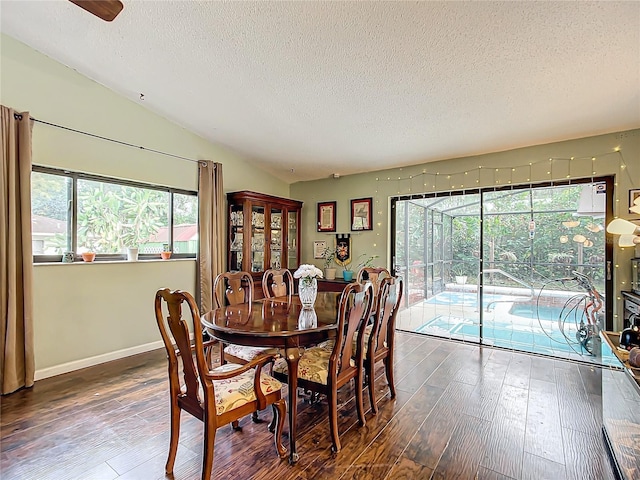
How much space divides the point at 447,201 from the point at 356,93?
2242 mm

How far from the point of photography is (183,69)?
311cm

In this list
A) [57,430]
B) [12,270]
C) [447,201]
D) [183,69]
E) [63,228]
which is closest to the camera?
[57,430]

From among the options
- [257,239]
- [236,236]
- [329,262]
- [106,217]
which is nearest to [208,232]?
[236,236]

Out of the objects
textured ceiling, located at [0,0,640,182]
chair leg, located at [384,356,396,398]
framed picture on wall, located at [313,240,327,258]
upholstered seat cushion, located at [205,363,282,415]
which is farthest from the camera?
framed picture on wall, located at [313,240,327,258]

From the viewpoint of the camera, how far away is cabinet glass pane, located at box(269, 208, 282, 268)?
5.27 m

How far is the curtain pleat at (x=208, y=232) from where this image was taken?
4.42 metres

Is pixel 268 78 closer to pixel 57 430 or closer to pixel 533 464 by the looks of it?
pixel 57 430

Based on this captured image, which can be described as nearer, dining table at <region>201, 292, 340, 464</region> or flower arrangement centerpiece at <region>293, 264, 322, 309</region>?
dining table at <region>201, 292, 340, 464</region>

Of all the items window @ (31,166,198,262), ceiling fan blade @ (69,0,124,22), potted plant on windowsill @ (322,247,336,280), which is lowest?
potted plant on windowsill @ (322,247,336,280)

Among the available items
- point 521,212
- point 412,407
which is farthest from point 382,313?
point 521,212

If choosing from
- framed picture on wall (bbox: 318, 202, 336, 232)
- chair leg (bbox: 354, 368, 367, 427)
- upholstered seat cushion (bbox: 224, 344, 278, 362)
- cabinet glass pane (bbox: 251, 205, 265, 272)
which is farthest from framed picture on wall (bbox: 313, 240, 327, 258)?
chair leg (bbox: 354, 368, 367, 427)

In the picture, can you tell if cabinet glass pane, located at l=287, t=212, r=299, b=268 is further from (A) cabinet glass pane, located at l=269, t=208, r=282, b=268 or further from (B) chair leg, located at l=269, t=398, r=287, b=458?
(B) chair leg, located at l=269, t=398, r=287, b=458

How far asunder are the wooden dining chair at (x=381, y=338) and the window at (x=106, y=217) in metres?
2.92

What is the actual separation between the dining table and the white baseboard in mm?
1963
